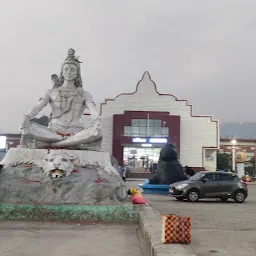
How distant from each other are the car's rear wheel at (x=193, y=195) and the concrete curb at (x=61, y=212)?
25.9 ft

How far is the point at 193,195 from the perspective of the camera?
50.1 ft

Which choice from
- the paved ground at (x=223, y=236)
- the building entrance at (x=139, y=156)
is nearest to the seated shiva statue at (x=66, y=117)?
the paved ground at (x=223, y=236)

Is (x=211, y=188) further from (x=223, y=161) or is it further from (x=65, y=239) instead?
(x=223, y=161)

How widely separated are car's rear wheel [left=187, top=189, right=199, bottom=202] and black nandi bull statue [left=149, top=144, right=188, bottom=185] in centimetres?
296

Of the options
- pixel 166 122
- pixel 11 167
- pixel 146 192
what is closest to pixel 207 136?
pixel 166 122

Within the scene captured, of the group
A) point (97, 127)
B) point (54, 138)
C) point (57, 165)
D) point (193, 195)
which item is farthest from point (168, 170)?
point (57, 165)

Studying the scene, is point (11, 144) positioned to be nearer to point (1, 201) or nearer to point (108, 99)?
point (108, 99)

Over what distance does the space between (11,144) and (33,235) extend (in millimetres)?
46894

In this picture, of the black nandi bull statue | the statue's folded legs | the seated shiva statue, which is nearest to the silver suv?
the black nandi bull statue

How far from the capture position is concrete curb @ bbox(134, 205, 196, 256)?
4.28 meters

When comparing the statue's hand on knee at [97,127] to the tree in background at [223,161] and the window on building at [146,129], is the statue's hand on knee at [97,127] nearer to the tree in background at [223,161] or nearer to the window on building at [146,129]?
the window on building at [146,129]

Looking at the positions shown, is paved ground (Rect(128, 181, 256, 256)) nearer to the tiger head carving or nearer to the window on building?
the tiger head carving

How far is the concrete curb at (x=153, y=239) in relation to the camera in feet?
14.0

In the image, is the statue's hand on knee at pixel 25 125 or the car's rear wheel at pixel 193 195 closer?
the statue's hand on knee at pixel 25 125
